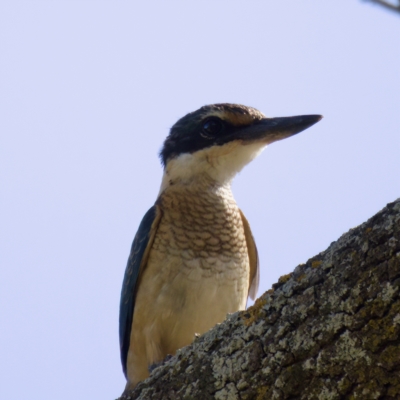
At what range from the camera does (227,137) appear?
579 centimetres

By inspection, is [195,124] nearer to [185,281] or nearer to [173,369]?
[185,281]

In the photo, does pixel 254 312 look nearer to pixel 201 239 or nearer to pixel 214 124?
pixel 201 239

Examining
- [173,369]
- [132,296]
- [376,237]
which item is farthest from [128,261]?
[376,237]

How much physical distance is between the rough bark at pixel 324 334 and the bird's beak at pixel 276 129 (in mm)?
2962

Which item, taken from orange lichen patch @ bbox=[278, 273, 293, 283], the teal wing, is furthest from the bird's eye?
orange lichen patch @ bbox=[278, 273, 293, 283]

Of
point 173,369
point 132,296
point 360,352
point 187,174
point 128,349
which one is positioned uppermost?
point 187,174

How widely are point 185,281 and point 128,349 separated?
0.83m

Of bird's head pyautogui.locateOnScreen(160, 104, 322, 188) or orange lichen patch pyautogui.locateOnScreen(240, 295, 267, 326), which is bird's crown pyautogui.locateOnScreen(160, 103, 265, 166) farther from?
orange lichen patch pyautogui.locateOnScreen(240, 295, 267, 326)

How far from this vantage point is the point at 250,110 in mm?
5871

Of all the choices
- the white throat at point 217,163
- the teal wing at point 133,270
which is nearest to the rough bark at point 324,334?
the teal wing at point 133,270

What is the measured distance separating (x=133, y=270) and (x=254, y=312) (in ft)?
8.51

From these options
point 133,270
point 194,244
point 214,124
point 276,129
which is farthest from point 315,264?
point 214,124

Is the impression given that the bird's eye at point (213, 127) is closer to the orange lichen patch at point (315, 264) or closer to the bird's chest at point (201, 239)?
the bird's chest at point (201, 239)

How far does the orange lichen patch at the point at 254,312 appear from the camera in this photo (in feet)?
9.31
